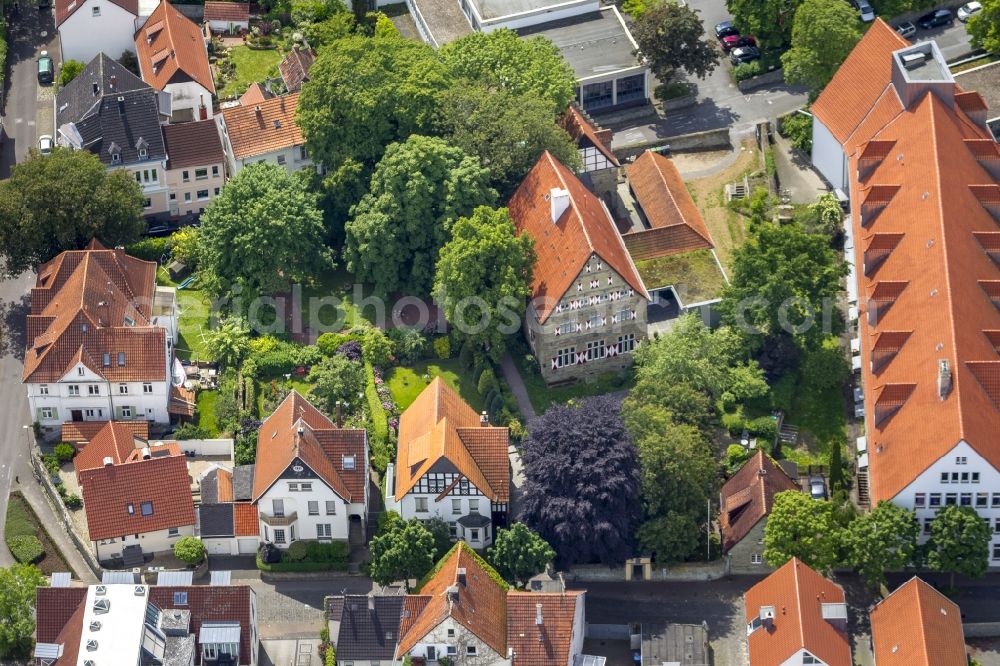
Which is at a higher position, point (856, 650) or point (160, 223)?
point (160, 223)

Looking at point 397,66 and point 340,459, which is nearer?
point 340,459

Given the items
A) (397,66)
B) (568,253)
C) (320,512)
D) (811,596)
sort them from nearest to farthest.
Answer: (811,596) < (320,512) < (568,253) < (397,66)

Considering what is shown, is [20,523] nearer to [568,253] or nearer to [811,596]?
[568,253]

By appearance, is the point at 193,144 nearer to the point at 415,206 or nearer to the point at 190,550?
the point at 415,206

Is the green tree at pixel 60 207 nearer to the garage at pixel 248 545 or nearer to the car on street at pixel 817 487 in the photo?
the garage at pixel 248 545

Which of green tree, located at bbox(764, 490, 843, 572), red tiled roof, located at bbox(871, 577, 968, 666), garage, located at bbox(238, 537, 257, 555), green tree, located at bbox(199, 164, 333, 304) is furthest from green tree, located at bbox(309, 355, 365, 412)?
red tiled roof, located at bbox(871, 577, 968, 666)

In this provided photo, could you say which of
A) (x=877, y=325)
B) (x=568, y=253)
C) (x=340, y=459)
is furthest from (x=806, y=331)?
(x=340, y=459)

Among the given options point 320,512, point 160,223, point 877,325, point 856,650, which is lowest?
point 856,650

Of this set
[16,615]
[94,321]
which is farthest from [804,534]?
[94,321]
